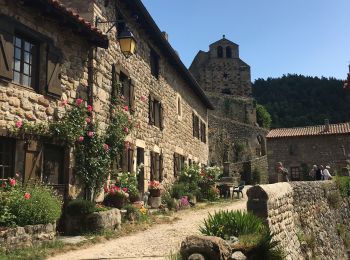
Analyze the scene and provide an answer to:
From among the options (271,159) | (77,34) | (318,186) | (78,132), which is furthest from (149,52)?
(271,159)

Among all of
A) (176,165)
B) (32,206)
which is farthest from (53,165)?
(176,165)

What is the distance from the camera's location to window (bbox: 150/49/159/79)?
13.6 meters

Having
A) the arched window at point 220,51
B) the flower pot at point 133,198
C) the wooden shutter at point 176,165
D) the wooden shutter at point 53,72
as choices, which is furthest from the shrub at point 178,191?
the arched window at point 220,51

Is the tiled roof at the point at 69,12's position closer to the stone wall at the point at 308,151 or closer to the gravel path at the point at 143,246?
the gravel path at the point at 143,246

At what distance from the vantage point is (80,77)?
8.38 meters

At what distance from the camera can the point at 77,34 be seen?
27.3 feet

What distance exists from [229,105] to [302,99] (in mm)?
21521

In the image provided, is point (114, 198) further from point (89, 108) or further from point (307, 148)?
point (307, 148)

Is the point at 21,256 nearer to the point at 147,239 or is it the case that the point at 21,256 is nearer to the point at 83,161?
the point at 147,239

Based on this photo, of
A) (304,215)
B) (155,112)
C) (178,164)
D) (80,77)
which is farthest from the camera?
(178,164)

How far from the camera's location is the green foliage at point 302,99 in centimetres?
5019

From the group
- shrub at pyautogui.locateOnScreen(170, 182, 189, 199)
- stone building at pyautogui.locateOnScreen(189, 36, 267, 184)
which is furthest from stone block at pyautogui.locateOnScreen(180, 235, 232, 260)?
stone building at pyautogui.locateOnScreen(189, 36, 267, 184)

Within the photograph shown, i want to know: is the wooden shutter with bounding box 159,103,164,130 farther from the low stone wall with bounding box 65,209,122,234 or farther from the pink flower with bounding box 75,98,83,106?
the low stone wall with bounding box 65,209,122,234

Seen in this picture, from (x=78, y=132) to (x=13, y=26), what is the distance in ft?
7.85
